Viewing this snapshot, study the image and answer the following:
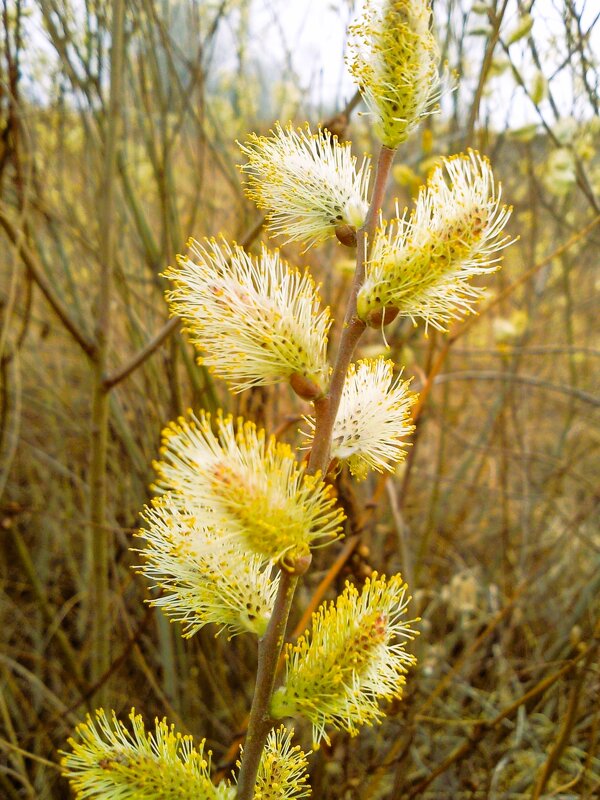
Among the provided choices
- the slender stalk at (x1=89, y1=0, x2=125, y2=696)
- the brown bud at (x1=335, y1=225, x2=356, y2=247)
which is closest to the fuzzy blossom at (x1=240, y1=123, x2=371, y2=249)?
the brown bud at (x1=335, y1=225, x2=356, y2=247)

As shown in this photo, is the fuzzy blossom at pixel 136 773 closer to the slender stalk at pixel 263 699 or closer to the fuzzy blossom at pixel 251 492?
the slender stalk at pixel 263 699

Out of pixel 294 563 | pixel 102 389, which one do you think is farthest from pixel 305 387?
pixel 102 389

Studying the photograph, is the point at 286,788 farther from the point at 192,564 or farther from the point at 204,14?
the point at 204,14

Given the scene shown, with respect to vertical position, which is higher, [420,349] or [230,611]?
[420,349]

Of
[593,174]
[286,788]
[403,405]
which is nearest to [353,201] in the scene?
[403,405]

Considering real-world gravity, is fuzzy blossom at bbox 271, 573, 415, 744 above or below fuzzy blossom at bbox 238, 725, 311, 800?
above

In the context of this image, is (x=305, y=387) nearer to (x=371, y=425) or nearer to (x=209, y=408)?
(x=371, y=425)

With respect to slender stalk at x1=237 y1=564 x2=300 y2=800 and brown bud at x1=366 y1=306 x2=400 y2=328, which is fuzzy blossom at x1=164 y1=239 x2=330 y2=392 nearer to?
brown bud at x1=366 y1=306 x2=400 y2=328
